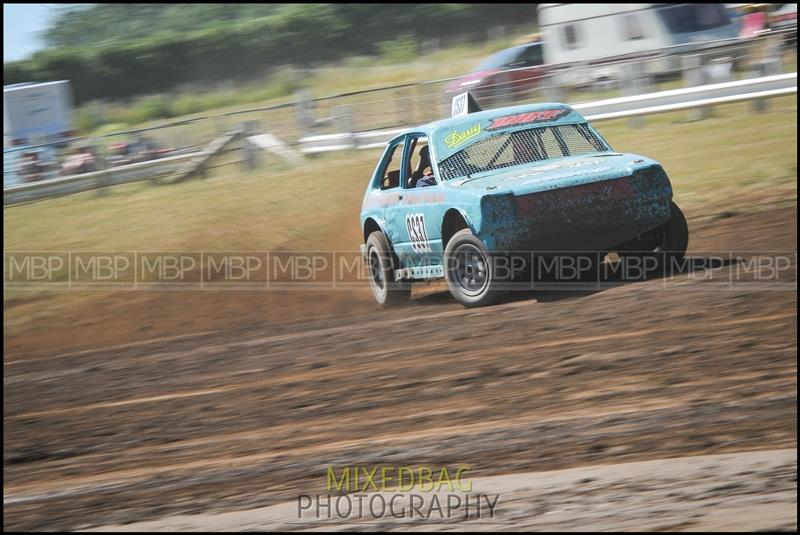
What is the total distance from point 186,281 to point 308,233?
182 centimetres

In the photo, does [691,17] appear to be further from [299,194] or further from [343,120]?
[299,194]

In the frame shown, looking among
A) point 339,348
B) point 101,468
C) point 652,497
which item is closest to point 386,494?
point 652,497

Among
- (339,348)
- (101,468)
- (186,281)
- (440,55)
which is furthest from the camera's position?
(440,55)

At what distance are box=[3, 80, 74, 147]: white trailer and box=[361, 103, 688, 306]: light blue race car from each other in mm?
16315

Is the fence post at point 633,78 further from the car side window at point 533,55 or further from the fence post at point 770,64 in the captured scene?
the car side window at point 533,55

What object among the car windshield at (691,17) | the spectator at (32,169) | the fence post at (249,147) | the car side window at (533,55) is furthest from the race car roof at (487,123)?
the car side window at (533,55)

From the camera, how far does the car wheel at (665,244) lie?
286 inches

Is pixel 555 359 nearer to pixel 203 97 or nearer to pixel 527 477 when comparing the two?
pixel 527 477

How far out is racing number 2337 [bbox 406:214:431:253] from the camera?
7.71 metres

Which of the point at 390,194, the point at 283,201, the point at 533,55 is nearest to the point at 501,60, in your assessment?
the point at 533,55

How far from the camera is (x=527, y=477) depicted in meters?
4.22

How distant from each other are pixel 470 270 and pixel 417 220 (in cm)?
77
